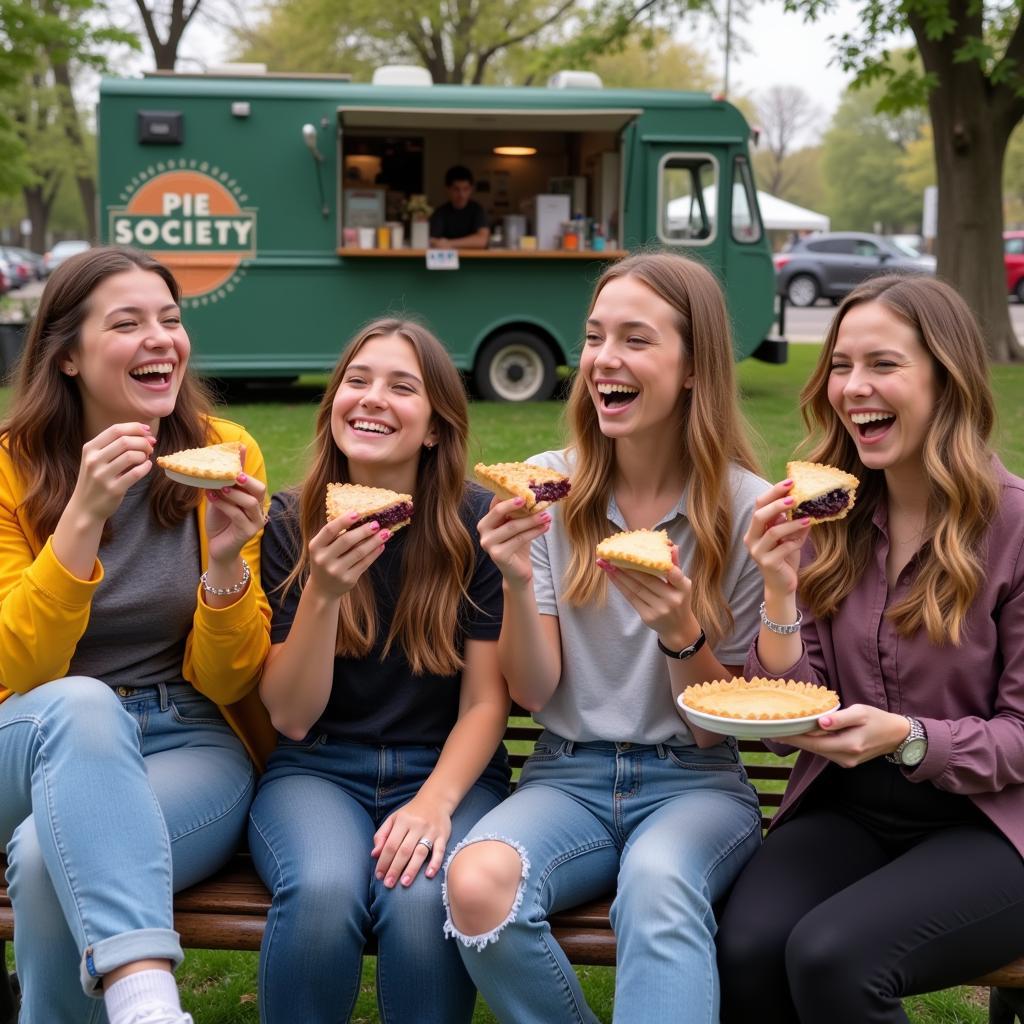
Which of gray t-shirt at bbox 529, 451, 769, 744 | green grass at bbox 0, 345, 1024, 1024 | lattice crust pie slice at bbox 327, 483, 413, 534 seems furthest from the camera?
green grass at bbox 0, 345, 1024, 1024

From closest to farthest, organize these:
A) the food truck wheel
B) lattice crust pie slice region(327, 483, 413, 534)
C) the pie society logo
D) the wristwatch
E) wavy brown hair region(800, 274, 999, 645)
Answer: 1. the wristwatch
2. wavy brown hair region(800, 274, 999, 645)
3. lattice crust pie slice region(327, 483, 413, 534)
4. the pie society logo
5. the food truck wheel

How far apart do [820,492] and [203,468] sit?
1.42 m

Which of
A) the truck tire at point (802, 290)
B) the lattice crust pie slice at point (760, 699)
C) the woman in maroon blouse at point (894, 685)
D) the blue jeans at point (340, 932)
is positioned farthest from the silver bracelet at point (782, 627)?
the truck tire at point (802, 290)

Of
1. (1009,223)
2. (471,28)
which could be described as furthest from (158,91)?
(1009,223)

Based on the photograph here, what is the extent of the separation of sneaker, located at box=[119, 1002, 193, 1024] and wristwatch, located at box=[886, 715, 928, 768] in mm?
1595

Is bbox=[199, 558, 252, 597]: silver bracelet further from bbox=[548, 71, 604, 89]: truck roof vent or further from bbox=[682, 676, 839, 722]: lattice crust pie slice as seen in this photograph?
bbox=[548, 71, 604, 89]: truck roof vent

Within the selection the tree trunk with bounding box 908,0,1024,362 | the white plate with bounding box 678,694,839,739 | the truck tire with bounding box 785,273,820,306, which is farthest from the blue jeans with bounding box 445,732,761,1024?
the truck tire with bounding box 785,273,820,306

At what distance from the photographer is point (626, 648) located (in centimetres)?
327

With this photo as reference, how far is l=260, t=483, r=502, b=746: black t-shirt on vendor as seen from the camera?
10.8 ft

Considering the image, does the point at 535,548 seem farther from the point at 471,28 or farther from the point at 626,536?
the point at 471,28

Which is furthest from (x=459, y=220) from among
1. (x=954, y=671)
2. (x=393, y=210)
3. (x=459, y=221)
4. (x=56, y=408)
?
(x=954, y=671)

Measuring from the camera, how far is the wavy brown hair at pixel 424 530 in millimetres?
3299

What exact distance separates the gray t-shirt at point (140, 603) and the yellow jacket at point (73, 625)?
5cm

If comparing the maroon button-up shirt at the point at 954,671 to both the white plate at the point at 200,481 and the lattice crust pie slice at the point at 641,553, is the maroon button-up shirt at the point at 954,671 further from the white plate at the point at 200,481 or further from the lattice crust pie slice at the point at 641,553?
the white plate at the point at 200,481
